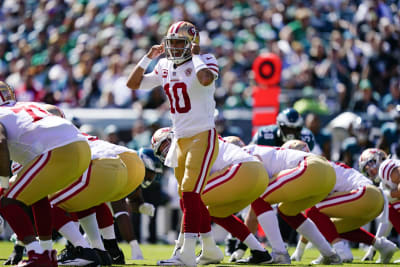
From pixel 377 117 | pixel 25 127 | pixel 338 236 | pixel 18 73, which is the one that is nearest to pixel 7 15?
pixel 18 73

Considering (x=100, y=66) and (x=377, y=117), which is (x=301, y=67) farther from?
(x=100, y=66)

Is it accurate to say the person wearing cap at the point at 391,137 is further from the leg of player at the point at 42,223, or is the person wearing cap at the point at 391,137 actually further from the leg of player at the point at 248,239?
the leg of player at the point at 42,223

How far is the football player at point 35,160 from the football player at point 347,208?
300 centimetres

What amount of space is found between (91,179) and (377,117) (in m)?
6.29

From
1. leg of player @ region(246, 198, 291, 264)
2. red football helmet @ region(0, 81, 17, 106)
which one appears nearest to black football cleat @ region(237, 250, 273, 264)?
leg of player @ region(246, 198, 291, 264)

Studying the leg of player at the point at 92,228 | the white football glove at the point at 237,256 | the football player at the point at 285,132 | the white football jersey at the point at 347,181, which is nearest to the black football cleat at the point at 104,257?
the leg of player at the point at 92,228

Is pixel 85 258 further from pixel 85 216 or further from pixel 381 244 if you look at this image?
pixel 381 244

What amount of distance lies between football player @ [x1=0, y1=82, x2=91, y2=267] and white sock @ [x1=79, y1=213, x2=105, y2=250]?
868 millimetres

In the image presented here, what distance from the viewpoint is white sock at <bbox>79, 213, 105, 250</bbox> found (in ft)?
21.6

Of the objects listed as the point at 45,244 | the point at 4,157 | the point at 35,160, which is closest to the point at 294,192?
the point at 45,244

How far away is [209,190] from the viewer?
6996 millimetres

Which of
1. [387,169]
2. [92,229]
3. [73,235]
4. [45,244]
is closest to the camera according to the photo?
[45,244]

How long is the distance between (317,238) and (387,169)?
48.7 inches

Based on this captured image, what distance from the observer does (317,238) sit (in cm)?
736
